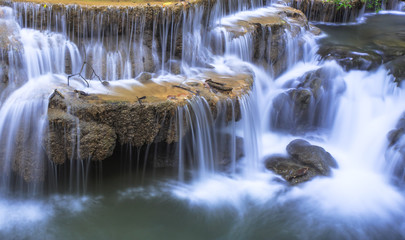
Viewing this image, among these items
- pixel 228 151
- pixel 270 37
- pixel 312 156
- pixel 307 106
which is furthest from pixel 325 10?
pixel 228 151

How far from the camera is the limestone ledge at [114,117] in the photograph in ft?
18.4

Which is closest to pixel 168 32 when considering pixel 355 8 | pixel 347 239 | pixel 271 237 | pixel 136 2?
Result: pixel 136 2

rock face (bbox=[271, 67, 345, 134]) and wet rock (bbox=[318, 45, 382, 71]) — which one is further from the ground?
wet rock (bbox=[318, 45, 382, 71])

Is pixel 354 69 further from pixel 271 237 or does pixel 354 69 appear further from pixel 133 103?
pixel 133 103

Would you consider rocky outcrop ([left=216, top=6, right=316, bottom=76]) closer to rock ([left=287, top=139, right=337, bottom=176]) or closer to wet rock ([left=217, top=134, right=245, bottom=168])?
rock ([left=287, top=139, right=337, bottom=176])

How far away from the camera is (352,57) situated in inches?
369

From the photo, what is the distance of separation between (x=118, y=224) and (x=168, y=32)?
4029mm

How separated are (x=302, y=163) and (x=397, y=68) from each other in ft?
12.0

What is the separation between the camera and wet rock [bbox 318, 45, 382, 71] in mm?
9234

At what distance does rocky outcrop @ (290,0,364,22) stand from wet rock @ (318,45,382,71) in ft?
12.8

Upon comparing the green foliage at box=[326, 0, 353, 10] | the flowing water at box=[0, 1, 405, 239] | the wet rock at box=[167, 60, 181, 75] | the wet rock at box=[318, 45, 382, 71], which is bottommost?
the flowing water at box=[0, 1, 405, 239]

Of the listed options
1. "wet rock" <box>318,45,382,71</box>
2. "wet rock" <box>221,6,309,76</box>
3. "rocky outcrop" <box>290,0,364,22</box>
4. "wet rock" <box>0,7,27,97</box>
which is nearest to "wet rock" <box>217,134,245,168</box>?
"wet rock" <box>221,6,309,76</box>

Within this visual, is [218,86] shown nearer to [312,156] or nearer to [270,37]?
[312,156]

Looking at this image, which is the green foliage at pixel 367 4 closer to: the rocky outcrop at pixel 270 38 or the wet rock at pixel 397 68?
the rocky outcrop at pixel 270 38
